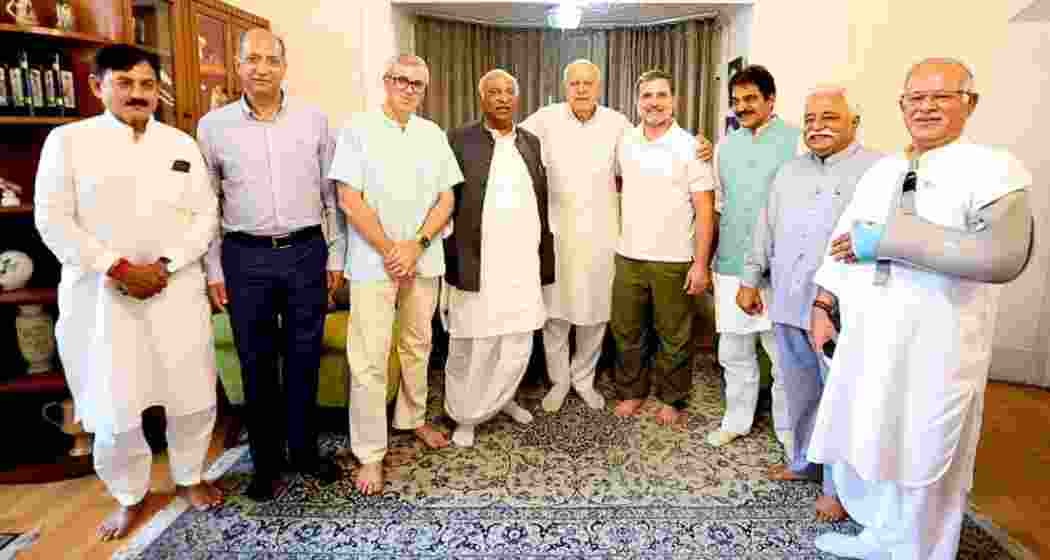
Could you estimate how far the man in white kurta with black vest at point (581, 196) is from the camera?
3.15 metres

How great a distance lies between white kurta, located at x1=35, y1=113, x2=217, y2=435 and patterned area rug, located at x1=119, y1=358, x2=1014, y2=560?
0.51m

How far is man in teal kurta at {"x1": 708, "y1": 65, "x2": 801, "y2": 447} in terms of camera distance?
8.95 ft

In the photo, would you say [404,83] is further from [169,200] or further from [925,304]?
[925,304]

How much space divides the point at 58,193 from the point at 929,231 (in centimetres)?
254

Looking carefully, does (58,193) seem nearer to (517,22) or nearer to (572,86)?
(572,86)

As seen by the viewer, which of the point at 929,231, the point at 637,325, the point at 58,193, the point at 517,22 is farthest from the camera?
the point at 517,22

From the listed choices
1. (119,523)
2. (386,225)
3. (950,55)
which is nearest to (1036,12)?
(950,55)

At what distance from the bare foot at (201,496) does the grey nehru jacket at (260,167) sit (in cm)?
79

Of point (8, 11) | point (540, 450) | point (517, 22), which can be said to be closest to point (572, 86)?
point (540, 450)

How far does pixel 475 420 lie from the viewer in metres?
3.05

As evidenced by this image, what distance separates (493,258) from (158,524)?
1588mm

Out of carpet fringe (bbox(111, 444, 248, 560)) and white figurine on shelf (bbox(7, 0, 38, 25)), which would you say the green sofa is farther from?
white figurine on shelf (bbox(7, 0, 38, 25))

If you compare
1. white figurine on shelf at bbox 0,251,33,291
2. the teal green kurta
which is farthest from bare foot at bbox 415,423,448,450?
white figurine on shelf at bbox 0,251,33,291

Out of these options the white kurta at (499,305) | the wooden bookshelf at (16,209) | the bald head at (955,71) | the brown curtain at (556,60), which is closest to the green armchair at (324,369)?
the white kurta at (499,305)
